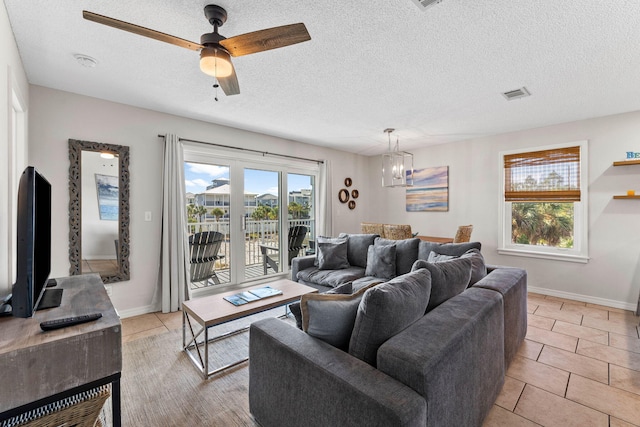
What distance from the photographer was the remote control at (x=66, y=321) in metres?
1.13

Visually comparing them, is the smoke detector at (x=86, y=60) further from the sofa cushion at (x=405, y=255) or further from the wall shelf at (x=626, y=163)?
the wall shelf at (x=626, y=163)

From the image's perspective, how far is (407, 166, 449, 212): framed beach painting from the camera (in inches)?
202

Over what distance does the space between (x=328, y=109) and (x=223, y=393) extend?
9.79 feet

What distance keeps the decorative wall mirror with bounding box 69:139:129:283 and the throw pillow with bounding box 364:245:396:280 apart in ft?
9.42

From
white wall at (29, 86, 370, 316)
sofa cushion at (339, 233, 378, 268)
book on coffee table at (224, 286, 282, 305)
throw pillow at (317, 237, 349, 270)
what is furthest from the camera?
sofa cushion at (339, 233, 378, 268)

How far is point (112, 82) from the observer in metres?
2.72

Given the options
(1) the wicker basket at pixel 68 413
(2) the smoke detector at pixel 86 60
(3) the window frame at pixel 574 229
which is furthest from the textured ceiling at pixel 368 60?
(1) the wicker basket at pixel 68 413

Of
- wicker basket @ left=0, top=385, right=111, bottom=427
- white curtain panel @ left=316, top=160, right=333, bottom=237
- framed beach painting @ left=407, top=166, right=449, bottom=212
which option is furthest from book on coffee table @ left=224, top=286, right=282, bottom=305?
framed beach painting @ left=407, top=166, right=449, bottom=212

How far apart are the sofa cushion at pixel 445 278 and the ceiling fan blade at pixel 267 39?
1.48 m

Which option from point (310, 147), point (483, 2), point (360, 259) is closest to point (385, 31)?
point (483, 2)

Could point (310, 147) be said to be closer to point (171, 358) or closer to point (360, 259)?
point (360, 259)

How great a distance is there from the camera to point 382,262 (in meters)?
3.45

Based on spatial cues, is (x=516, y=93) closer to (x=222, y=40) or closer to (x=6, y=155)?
(x=222, y=40)

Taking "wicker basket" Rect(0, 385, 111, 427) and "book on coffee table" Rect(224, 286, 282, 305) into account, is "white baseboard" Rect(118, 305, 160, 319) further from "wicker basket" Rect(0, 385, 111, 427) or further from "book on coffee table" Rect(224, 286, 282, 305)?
"wicker basket" Rect(0, 385, 111, 427)
